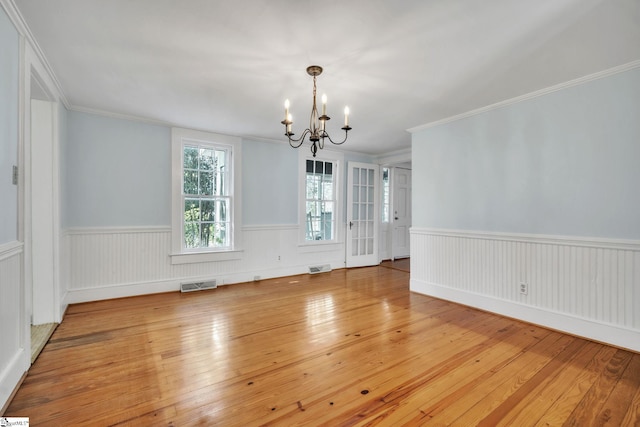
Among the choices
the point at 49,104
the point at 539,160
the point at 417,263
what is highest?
the point at 49,104

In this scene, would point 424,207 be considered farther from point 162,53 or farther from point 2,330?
point 2,330

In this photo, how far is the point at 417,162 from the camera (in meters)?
4.36

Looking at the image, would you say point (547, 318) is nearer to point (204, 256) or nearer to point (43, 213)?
point (204, 256)

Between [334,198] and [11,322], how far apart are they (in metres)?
4.72

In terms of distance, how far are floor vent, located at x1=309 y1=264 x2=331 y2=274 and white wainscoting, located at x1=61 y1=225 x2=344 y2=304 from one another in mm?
466

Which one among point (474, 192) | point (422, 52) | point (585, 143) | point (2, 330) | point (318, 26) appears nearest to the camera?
point (2, 330)

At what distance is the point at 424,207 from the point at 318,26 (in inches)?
117

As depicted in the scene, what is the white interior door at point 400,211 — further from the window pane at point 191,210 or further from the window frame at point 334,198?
the window pane at point 191,210

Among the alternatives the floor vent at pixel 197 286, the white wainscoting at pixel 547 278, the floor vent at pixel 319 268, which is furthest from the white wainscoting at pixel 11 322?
the white wainscoting at pixel 547 278

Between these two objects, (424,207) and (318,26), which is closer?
(318,26)

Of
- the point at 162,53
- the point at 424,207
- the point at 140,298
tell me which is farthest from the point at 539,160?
the point at 140,298

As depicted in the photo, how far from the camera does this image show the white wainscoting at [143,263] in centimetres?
366

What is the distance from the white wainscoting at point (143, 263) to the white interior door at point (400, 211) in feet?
9.44

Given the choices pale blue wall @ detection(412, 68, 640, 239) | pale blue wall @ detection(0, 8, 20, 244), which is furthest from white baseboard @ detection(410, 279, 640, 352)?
pale blue wall @ detection(0, 8, 20, 244)
